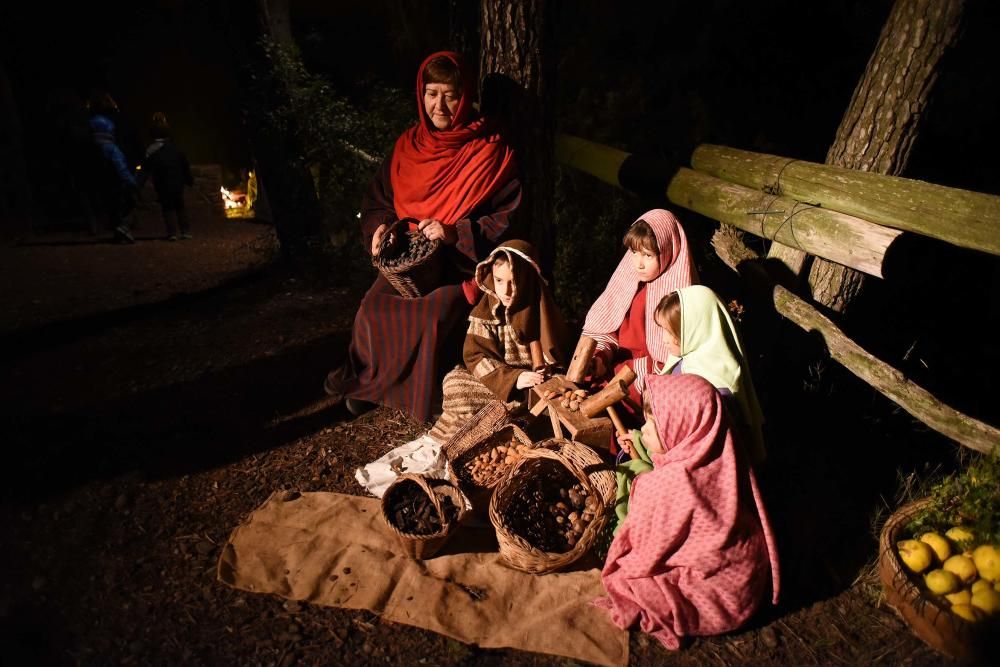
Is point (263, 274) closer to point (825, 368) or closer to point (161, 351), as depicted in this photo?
point (161, 351)

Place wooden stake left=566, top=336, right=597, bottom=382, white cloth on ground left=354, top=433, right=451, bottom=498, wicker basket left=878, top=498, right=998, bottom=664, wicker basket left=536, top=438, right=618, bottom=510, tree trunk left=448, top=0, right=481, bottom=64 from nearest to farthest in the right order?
wicker basket left=878, top=498, right=998, bottom=664 < wicker basket left=536, top=438, right=618, bottom=510 < wooden stake left=566, top=336, right=597, bottom=382 < white cloth on ground left=354, top=433, right=451, bottom=498 < tree trunk left=448, top=0, right=481, bottom=64

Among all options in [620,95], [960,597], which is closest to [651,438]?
[960,597]

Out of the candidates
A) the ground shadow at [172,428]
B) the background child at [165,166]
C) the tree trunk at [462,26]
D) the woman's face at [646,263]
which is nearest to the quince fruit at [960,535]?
the woman's face at [646,263]

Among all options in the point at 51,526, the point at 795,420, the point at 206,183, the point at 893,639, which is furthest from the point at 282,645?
the point at 206,183

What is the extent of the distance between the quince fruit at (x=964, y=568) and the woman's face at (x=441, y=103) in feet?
12.3

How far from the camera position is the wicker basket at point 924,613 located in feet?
8.63

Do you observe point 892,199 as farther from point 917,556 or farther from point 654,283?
point 917,556

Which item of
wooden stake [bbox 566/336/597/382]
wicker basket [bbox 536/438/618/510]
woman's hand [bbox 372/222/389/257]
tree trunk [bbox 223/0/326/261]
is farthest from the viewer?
tree trunk [bbox 223/0/326/261]

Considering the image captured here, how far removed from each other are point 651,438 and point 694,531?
1.55 ft

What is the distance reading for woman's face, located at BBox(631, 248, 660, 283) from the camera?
141 inches

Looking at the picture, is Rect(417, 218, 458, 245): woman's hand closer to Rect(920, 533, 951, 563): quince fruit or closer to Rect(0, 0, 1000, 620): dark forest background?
Rect(0, 0, 1000, 620): dark forest background

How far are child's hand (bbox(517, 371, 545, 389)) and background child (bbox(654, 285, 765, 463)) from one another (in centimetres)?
93

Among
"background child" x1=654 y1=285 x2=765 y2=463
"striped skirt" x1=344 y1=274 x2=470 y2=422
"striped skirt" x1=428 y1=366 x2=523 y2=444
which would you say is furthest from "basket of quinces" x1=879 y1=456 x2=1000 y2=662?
"striped skirt" x1=344 y1=274 x2=470 y2=422

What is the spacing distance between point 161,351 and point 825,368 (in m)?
5.75
